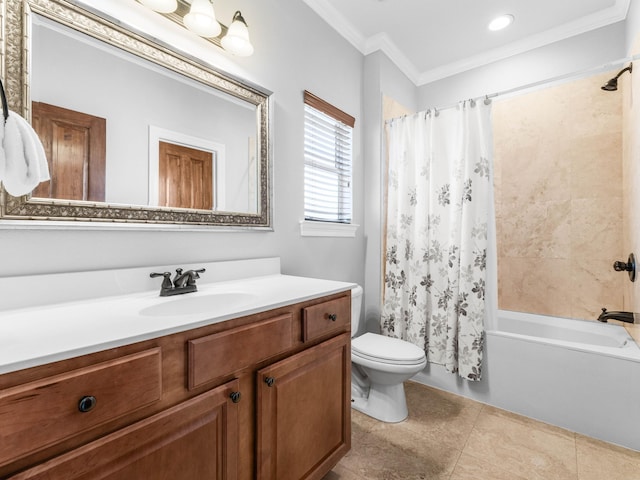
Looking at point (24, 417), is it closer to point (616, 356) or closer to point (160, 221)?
point (160, 221)

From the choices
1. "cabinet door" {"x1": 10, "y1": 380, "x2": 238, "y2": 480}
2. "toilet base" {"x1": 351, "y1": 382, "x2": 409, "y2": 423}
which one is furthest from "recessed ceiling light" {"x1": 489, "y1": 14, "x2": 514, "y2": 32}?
"cabinet door" {"x1": 10, "y1": 380, "x2": 238, "y2": 480}

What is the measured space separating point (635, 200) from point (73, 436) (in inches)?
105

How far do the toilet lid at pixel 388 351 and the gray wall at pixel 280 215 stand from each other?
507mm

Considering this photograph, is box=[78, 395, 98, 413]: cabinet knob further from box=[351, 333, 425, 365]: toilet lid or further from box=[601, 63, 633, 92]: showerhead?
box=[601, 63, 633, 92]: showerhead

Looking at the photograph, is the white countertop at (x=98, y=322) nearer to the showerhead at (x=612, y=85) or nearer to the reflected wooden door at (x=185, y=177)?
the reflected wooden door at (x=185, y=177)

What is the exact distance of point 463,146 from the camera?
2059mm

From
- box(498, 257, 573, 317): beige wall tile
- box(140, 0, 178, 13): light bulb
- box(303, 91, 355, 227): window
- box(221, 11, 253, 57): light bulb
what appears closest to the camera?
box(140, 0, 178, 13): light bulb

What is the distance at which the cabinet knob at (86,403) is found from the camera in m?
0.61

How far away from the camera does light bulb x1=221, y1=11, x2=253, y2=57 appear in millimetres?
1416

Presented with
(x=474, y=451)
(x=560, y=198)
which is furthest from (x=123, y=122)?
(x=560, y=198)

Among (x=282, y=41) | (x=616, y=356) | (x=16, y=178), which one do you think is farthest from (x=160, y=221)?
(x=616, y=356)

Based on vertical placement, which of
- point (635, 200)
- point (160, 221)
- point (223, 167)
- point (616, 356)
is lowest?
point (616, 356)

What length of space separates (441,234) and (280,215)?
45.4 inches

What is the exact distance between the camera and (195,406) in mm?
809
